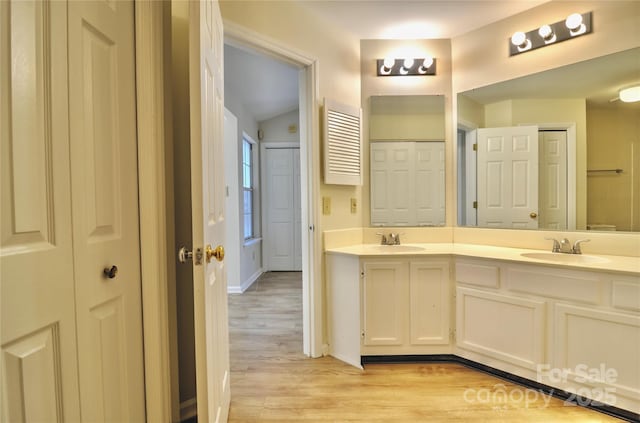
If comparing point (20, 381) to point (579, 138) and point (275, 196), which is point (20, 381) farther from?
point (275, 196)

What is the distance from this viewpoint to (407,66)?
2.56 metres

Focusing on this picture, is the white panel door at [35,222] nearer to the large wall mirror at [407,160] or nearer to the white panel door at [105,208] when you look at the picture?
the white panel door at [105,208]

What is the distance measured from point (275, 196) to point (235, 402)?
12.7 ft

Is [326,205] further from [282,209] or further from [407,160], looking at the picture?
[282,209]

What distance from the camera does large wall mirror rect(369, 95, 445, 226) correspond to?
2586 millimetres

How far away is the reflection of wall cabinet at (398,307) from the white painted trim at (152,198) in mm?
1253

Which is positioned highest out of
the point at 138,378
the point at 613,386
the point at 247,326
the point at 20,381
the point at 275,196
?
the point at 275,196

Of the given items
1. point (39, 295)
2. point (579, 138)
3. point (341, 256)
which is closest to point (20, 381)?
point (39, 295)

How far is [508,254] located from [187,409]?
214 cm

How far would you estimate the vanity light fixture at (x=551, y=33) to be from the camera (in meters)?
1.99

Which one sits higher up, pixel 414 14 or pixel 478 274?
Result: pixel 414 14

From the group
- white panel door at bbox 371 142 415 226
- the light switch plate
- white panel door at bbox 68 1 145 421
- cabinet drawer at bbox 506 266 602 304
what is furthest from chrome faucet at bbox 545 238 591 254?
white panel door at bbox 68 1 145 421

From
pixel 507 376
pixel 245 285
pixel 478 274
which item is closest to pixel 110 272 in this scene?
pixel 478 274

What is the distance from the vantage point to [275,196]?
17.5 feet
